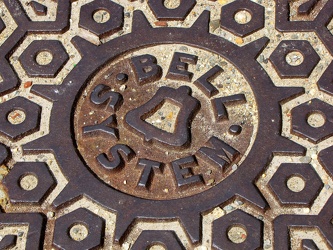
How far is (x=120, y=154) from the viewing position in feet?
8.31

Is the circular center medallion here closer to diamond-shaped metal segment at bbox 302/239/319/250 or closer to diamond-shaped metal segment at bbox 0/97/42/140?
diamond-shaped metal segment at bbox 0/97/42/140

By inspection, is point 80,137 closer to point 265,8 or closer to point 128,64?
point 128,64

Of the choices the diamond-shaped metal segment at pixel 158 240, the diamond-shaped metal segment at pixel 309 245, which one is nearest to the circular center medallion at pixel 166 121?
the diamond-shaped metal segment at pixel 158 240

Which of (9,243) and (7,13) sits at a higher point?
(7,13)

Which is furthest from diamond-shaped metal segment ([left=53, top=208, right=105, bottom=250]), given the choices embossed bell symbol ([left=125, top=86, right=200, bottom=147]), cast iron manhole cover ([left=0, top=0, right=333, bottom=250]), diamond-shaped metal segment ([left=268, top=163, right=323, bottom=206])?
diamond-shaped metal segment ([left=268, top=163, right=323, bottom=206])

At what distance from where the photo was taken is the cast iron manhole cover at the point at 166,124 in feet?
7.80

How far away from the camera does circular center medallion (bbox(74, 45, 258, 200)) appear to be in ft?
8.13

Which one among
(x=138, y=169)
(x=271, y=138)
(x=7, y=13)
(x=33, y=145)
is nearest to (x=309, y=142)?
(x=271, y=138)

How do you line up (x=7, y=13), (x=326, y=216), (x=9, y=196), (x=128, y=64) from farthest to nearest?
(x=7, y=13), (x=128, y=64), (x=9, y=196), (x=326, y=216)

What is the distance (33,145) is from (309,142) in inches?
39.5

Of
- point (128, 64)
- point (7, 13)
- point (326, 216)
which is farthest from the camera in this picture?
point (7, 13)

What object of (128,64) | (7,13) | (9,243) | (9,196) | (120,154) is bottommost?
(9,243)

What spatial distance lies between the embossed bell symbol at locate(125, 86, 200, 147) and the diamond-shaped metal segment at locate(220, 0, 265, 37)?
35 cm

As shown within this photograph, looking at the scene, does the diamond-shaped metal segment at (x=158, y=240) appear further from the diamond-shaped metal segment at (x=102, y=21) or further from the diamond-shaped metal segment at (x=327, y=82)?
the diamond-shaped metal segment at (x=102, y=21)
